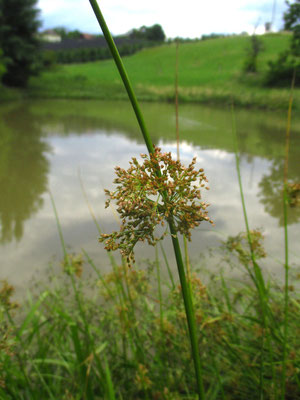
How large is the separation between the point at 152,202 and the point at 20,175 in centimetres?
658

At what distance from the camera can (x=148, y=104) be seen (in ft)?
57.3

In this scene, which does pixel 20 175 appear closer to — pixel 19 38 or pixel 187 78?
pixel 187 78

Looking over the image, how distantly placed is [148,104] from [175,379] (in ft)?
55.8

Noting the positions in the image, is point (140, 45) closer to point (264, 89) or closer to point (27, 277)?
point (264, 89)

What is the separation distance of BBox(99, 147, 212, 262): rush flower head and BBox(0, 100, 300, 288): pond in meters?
0.42

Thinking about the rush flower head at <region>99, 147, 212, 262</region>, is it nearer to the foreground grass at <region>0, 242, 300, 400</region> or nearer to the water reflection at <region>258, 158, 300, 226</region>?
the foreground grass at <region>0, 242, 300, 400</region>

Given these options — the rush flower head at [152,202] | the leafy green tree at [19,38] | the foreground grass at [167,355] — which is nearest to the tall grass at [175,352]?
the foreground grass at [167,355]

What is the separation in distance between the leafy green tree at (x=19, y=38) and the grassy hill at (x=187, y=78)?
54.4 inches

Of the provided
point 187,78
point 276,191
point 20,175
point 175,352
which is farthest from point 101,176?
point 187,78

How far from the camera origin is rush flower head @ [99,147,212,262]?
40 cm

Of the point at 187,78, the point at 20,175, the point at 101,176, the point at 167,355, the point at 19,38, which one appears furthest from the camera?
the point at 19,38

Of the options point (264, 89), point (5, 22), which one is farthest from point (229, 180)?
point (5, 22)

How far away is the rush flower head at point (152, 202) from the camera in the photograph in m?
0.40

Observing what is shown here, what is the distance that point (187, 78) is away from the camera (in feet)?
70.1
